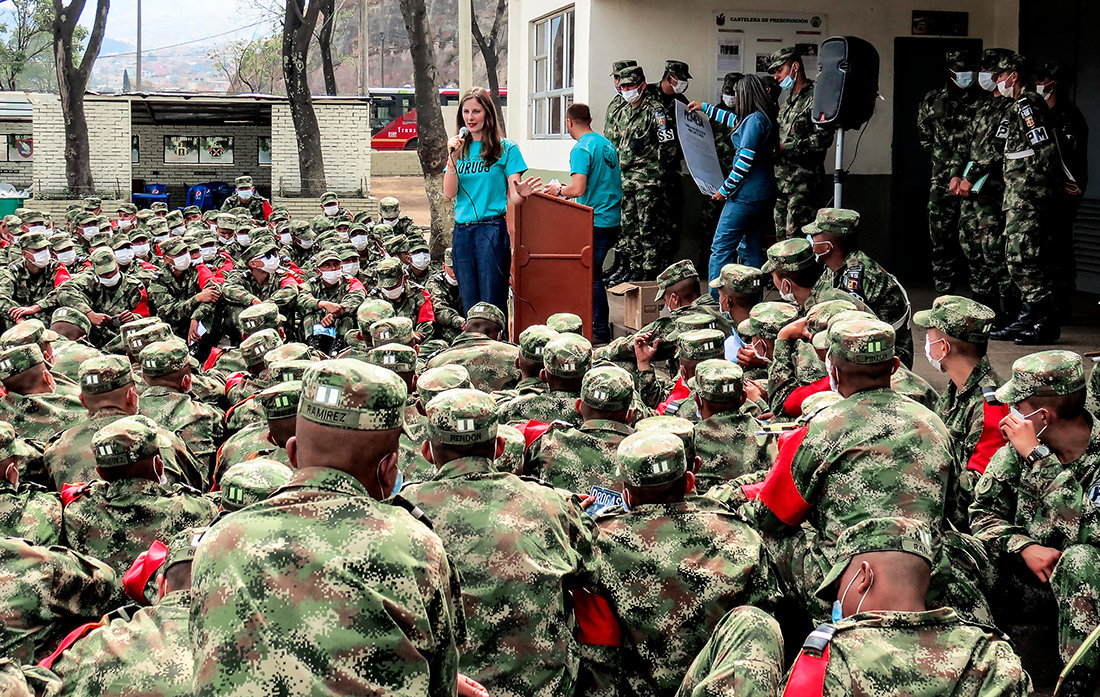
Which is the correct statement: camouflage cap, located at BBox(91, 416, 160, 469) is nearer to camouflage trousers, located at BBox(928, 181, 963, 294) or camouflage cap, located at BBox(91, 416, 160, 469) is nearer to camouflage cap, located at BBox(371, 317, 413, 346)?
camouflage cap, located at BBox(371, 317, 413, 346)

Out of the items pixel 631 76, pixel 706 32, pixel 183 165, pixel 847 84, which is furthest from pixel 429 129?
pixel 183 165

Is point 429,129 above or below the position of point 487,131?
above

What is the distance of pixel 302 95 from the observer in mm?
22828

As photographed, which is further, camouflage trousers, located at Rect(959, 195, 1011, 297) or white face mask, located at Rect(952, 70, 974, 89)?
white face mask, located at Rect(952, 70, 974, 89)

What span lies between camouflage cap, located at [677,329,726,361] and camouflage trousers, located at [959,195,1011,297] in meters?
3.44

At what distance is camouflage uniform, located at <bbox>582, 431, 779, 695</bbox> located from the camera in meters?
4.00

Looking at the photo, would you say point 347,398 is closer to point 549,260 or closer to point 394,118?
point 549,260

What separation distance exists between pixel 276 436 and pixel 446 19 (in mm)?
75857

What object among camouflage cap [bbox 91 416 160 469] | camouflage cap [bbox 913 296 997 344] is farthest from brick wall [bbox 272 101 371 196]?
camouflage cap [bbox 91 416 160 469]

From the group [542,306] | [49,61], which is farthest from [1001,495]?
[49,61]

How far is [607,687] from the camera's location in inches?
166

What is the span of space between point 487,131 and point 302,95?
50.9 ft

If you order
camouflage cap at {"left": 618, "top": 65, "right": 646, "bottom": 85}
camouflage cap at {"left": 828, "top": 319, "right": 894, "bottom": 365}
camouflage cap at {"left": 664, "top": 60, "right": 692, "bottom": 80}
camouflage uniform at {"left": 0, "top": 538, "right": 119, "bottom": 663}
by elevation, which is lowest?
camouflage uniform at {"left": 0, "top": 538, "right": 119, "bottom": 663}

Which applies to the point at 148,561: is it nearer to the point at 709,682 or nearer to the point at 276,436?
the point at 276,436
